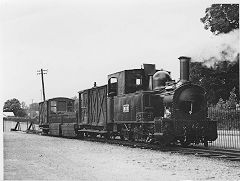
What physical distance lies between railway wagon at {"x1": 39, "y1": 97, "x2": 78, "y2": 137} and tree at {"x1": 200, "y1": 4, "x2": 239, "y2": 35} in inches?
358

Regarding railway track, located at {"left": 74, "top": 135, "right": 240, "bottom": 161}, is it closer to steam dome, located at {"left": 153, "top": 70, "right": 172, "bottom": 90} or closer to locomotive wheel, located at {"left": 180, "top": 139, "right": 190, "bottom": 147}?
locomotive wheel, located at {"left": 180, "top": 139, "right": 190, "bottom": 147}

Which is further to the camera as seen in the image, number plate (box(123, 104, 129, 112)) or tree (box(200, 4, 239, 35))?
number plate (box(123, 104, 129, 112))

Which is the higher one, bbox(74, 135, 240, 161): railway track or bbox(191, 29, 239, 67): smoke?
bbox(191, 29, 239, 67): smoke

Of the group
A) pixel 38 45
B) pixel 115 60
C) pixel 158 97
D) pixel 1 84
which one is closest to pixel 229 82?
pixel 158 97

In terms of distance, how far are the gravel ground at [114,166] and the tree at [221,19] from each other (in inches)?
177

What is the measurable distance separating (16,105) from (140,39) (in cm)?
418

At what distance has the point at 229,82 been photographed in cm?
1639

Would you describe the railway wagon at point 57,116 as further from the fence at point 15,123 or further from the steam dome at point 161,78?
the steam dome at point 161,78

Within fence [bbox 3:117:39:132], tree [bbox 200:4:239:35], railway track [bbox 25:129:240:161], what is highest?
tree [bbox 200:4:239:35]

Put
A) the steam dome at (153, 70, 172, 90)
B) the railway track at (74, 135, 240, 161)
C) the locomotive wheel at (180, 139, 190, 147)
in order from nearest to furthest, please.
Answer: the railway track at (74, 135, 240, 161) → the locomotive wheel at (180, 139, 190, 147) → the steam dome at (153, 70, 172, 90)

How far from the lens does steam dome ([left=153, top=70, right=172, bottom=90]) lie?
13.9 m

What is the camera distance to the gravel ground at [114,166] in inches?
320

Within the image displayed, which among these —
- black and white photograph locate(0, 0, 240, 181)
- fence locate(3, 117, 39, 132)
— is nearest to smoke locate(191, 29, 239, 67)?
black and white photograph locate(0, 0, 240, 181)

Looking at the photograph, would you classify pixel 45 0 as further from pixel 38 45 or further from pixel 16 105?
pixel 16 105
